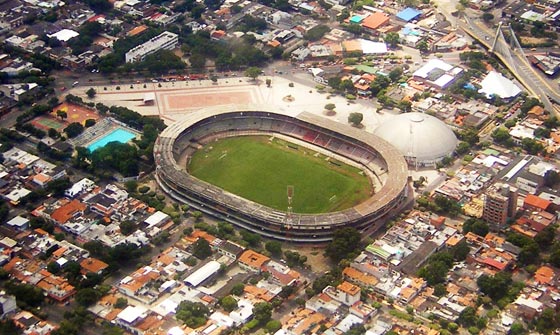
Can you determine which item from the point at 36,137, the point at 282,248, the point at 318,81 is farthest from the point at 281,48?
the point at 282,248

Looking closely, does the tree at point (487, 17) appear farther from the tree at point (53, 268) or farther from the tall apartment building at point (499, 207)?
the tree at point (53, 268)

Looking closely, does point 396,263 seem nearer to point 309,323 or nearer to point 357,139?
point 309,323

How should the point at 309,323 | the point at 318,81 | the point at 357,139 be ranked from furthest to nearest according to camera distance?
the point at 318,81 → the point at 357,139 → the point at 309,323

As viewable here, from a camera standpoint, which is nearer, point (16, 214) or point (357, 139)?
point (16, 214)

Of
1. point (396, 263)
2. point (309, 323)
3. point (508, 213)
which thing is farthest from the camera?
point (508, 213)

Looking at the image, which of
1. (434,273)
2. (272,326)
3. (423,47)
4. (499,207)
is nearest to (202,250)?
(272,326)

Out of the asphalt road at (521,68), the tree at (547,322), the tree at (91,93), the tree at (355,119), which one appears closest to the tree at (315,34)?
the asphalt road at (521,68)

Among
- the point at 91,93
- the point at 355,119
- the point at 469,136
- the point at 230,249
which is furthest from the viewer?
the point at 91,93

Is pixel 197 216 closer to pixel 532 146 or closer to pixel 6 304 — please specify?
pixel 6 304
